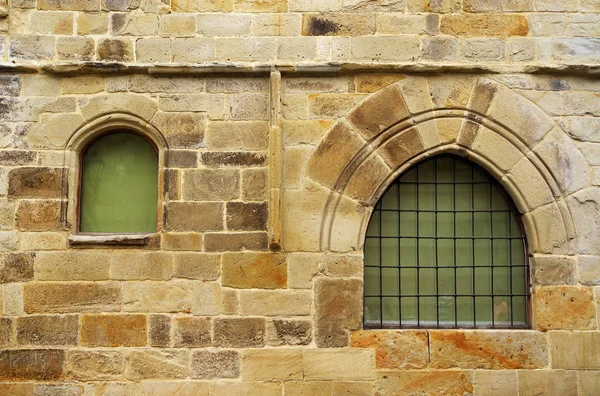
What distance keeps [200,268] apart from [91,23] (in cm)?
224

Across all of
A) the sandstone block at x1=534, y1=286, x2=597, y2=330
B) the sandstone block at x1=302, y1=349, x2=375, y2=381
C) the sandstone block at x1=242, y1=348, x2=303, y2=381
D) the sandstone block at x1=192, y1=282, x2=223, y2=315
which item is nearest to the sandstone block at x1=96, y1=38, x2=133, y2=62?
the sandstone block at x1=192, y1=282, x2=223, y2=315

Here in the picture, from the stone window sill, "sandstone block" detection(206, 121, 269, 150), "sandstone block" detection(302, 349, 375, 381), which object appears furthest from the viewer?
"sandstone block" detection(206, 121, 269, 150)

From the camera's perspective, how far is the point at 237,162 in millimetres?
4836

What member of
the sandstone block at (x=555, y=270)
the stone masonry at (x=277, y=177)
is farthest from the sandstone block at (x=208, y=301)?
the sandstone block at (x=555, y=270)

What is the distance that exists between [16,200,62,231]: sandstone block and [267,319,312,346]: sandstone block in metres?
1.91

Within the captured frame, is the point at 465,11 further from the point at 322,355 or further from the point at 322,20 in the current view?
the point at 322,355

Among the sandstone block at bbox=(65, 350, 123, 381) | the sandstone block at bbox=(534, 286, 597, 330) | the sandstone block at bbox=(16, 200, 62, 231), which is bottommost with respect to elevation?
the sandstone block at bbox=(65, 350, 123, 381)

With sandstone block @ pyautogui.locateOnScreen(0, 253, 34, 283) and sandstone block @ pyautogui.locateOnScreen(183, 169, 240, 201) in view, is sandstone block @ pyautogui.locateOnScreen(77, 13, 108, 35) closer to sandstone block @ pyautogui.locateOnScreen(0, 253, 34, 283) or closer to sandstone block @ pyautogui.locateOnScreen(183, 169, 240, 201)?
sandstone block @ pyautogui.locateOnScreen(183, 169, 240, 201)

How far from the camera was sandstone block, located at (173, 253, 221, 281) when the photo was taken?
15.5 feet

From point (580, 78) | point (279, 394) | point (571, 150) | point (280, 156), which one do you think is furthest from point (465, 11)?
point (279, 394)

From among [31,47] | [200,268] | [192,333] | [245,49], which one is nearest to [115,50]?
[31,47]

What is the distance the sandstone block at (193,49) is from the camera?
4.90m

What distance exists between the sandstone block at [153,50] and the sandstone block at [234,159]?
89 cm

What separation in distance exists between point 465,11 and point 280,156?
1.97 m
